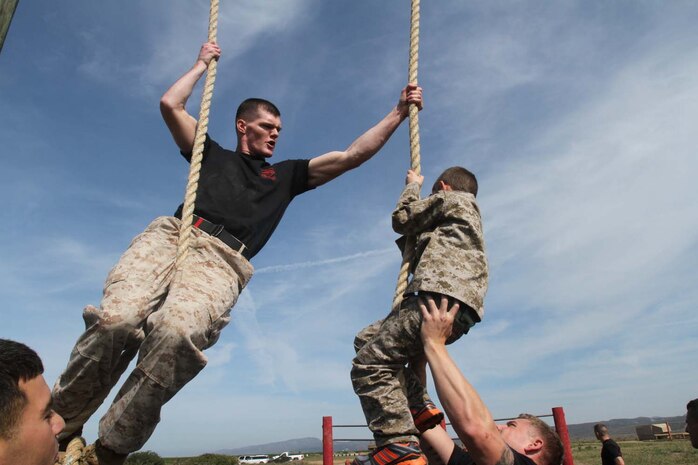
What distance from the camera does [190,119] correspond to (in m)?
3.85

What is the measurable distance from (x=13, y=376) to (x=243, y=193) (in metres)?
2.15

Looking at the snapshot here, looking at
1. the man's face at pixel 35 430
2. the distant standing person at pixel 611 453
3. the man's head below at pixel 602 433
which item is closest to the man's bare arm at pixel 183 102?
the man's face at pixel 35 430

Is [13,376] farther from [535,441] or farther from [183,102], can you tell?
[535,441]

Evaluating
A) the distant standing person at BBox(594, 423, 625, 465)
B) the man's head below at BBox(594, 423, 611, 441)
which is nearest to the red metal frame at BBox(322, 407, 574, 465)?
the man's head below at BBox(594, 423, 611, 441)

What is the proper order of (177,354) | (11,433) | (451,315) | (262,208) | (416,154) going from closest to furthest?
(11,433) → (177,354) → (451,315) → (416,154) → (262,208)

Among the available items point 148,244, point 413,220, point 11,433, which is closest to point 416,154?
point 413,220

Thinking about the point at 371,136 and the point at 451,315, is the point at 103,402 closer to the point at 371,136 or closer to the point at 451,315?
the point at 451,315

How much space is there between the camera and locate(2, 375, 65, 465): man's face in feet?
5.51

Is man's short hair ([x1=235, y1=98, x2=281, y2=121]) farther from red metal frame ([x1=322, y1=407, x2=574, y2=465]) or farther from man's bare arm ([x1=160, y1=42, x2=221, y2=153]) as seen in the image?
red metal frame ([x1=322, y1=407, x2=574, y2=465])

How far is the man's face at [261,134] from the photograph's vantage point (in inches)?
166

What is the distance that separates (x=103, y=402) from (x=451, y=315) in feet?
7.00

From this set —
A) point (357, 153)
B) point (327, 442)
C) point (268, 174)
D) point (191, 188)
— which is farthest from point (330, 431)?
point (191, 188)

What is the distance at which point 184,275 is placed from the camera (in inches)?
122

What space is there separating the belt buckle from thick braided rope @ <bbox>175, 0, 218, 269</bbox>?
21 cm
